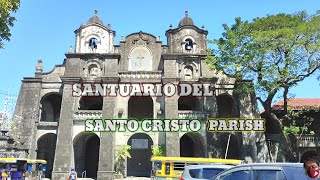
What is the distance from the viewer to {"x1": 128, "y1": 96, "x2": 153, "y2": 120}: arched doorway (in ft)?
95.7

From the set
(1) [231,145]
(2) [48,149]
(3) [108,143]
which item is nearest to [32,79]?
(2) [48,149]

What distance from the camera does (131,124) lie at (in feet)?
85.3

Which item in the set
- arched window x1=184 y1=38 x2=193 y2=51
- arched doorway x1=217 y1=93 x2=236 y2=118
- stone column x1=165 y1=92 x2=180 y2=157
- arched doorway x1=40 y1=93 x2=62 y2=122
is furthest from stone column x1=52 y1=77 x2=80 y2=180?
arched doorway x1=217 y1=93 x2=236 y2=118

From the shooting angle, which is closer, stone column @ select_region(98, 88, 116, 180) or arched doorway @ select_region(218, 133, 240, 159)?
stone column @ select_region(98, 88, 116, 180)

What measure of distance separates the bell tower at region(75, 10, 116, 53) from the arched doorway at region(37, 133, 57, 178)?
26.6 ft

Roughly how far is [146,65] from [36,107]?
32.4 feet

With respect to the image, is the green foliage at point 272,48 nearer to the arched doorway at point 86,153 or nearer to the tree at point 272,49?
the tree at point 272,49

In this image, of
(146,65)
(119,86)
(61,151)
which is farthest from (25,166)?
(146,65)

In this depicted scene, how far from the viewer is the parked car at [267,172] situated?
601 cm

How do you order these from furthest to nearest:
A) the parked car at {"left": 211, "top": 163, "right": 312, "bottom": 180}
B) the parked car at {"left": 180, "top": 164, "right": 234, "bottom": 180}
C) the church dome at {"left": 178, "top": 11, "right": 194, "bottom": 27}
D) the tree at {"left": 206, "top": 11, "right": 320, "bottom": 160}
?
the church dome at {"left": 178, "top": 11, "right": 194, "bottom": 27} < the tree at {"left": 206, "top": 11, "right": 320, "bottom": 160} < the parked car at {"left": 180, "top": 164, "right": 234, "bottom": 180} < the parked car at {"left": 211, "top": 163, "right": 312, "bottom": 180}

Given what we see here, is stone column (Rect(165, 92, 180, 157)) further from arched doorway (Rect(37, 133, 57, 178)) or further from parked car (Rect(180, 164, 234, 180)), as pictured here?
parked car (Rect(180, 164, 234, 180))

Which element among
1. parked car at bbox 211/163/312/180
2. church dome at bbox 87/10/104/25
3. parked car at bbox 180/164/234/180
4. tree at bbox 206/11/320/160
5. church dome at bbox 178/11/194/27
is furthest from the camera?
church dome at bbox 178/11/194/27

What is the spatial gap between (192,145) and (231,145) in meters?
3.40

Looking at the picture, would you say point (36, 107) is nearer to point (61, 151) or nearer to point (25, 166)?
point (61, 151)
